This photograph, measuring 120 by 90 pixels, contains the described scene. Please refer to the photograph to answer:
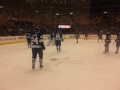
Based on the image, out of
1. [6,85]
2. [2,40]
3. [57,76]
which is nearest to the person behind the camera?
[6,85]

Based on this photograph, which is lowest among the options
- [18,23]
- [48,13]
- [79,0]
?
[18,23]

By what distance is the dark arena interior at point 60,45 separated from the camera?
5250 mm

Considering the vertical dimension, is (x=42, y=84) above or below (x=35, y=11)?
below

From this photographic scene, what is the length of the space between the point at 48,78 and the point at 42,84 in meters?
0.57

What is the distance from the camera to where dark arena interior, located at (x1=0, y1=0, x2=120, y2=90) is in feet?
17.2

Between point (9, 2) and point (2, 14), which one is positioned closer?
point (2, 14)

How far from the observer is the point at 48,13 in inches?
1133

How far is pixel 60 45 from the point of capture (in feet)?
36.8

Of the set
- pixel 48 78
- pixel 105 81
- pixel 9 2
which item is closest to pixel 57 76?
pixel 48 78

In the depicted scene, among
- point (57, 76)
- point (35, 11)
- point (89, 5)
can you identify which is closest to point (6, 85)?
point (57, 76)

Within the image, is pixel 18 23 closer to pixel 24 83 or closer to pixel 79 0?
pixel 79 0

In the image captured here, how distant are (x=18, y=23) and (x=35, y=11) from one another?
21.7 ft

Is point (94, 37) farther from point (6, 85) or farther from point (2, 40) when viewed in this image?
point (6, 85)

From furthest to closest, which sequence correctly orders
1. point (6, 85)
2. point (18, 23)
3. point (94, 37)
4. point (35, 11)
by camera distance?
point (35, 11) → point (94, 37) → point (18, 23) → point (6, 85)
